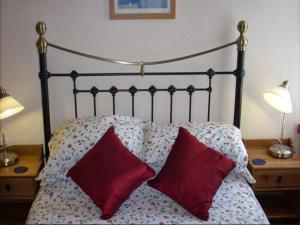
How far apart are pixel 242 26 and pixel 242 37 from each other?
81 millimetres

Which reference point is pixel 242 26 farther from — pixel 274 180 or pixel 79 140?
pixel 79 140

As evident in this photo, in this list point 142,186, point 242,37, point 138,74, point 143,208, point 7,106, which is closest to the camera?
point 143,208

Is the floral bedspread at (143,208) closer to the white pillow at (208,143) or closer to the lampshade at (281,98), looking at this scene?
the white pillow at (208,143)

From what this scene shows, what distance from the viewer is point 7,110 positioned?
2.48m


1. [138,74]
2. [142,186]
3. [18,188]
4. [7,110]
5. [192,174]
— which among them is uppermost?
[138,74]

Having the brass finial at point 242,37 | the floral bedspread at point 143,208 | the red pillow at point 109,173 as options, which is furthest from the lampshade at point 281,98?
the red pillow at point 109,173

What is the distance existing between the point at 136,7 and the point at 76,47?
0.50 meters

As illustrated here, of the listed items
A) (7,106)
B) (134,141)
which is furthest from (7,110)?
(134,141)

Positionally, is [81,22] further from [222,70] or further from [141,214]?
[141,214]

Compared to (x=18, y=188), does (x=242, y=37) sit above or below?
above

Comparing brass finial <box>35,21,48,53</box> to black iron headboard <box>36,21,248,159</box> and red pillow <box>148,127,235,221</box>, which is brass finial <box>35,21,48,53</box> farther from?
red pillow <box>148,127,235,221</box>

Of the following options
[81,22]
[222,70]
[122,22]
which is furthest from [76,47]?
[222,70]

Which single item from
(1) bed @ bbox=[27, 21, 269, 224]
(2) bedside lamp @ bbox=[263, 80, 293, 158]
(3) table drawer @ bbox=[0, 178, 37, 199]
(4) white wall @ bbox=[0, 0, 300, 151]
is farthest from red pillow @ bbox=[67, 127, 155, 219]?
(2) bedside lamp @ bbox=[263, 80, 293, 158]

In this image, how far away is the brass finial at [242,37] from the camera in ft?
8.30
